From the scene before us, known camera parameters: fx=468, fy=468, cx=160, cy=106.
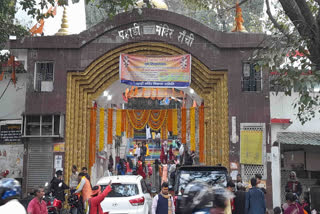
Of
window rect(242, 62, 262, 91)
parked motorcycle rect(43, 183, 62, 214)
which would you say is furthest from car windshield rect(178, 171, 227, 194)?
window rect(242, 62, 262, 91)

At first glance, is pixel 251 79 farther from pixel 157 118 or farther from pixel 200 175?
pixel 200 175

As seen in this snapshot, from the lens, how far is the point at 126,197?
1209 centimetres

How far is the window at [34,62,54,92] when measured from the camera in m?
18.7

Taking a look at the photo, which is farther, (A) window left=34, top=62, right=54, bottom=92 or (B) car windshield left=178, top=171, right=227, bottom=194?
(A) window left=34, top=62, right=54, bottom=92

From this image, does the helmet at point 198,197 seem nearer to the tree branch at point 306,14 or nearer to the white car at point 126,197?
the tree branch at point 306,14

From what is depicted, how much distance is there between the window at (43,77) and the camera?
18.7 meters

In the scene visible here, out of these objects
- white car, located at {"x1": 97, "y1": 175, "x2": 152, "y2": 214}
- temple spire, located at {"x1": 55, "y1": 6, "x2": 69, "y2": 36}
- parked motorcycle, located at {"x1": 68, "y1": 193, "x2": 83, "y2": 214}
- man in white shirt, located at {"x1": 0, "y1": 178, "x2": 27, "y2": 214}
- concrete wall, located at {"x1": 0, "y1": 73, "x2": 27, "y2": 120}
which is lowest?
parked motorcycle, located at {"x1": 68, "y1": 193, "x2": 83, "y2": 214}

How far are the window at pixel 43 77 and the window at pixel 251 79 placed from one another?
25.1 feet

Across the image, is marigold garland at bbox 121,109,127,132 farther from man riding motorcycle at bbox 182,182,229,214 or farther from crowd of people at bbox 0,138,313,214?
man riding motorcycle at bbox 182,182,229,214

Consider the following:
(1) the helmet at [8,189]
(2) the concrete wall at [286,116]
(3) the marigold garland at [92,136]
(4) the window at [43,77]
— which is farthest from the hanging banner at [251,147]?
(1) the helmet at [8,189]

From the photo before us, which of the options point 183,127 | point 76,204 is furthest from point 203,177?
point 183,127

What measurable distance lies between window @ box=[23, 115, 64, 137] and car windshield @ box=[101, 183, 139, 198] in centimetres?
648

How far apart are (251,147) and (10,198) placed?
44.5 feet

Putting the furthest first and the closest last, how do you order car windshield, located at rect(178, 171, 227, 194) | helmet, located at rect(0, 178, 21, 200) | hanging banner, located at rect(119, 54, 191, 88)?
hanging banner, located at rect(119, 54, 191, 88) < car windshield, located at rect(178, 171, 227, 194) < helmet, located at rect(0, 178, 21, 200)
